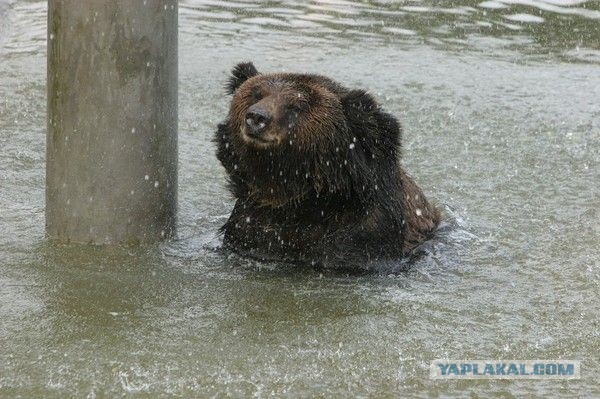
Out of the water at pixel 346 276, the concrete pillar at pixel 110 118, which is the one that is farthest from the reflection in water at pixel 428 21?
the concrete pillar at pixel 110 118

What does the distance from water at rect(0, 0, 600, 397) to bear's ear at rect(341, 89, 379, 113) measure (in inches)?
39.6

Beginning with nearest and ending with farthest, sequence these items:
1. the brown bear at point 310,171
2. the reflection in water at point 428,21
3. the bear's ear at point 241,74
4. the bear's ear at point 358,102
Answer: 1. the brown bear at point 310,171
2. the bear's ear at point 358,102
3. the bear's ear at point 241,74
4. the reflection in water at point 428,21

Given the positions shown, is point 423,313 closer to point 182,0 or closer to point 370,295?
point 370,295

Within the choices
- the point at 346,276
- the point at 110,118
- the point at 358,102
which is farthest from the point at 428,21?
the point at 110,118

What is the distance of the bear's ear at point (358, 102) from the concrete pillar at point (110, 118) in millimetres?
1123

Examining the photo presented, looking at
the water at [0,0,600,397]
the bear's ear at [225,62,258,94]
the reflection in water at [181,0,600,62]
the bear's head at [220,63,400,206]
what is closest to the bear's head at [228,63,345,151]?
the bear's head at [220,63,400,206]

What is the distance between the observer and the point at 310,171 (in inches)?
255

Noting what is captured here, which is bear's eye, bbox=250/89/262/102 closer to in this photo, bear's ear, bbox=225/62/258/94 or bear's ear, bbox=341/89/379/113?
bear's ear, bbox=225/62/258/94

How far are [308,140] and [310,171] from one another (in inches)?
7.5

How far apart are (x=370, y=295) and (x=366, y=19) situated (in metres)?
8.51

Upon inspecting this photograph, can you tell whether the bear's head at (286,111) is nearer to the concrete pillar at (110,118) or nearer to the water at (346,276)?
the concrete pillar at (110,118)

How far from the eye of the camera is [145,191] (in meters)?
6.85

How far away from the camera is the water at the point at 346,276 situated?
5.11m

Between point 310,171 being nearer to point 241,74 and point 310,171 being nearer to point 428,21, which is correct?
point 241,74
